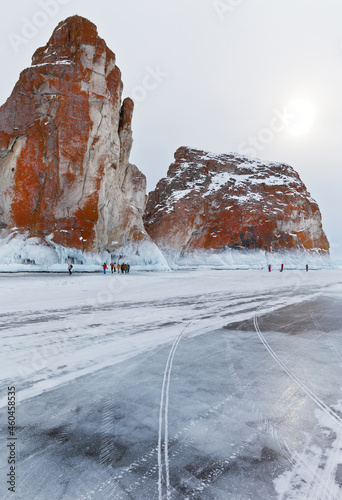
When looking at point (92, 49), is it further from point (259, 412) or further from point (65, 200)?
point (259, 412)

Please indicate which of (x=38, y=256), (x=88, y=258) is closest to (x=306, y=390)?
(x=38, y=256)

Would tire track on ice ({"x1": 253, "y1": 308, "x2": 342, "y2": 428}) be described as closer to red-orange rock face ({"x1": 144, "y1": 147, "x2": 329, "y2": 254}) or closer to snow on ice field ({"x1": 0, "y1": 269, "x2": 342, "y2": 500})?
snow on ice field ({"x1": 0, "y1": 269, "x2": 342, "y2": 500})

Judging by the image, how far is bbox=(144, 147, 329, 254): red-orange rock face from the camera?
72.1 metres

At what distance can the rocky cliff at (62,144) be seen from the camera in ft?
112

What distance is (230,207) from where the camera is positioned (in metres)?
78.6

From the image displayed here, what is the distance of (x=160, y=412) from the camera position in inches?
98.3

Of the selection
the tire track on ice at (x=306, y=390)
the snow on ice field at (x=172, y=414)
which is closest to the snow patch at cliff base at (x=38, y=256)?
the snow on ice field at (x=172, y=414)

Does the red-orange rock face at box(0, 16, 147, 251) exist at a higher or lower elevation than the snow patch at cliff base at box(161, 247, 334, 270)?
higher

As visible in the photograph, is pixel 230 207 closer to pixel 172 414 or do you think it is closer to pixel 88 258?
pixel 88 258

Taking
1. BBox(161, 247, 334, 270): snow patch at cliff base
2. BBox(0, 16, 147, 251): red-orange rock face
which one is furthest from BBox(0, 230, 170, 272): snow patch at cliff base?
BBox(161, 247, 334, 270): snow patch at cliff base

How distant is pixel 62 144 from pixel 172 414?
37808 mm

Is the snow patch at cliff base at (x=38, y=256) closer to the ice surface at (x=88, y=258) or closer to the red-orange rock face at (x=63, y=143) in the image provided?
the ice surface at (x=88, y=258)

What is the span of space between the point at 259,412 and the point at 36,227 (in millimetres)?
35570

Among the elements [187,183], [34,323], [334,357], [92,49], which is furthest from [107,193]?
[187,183]
